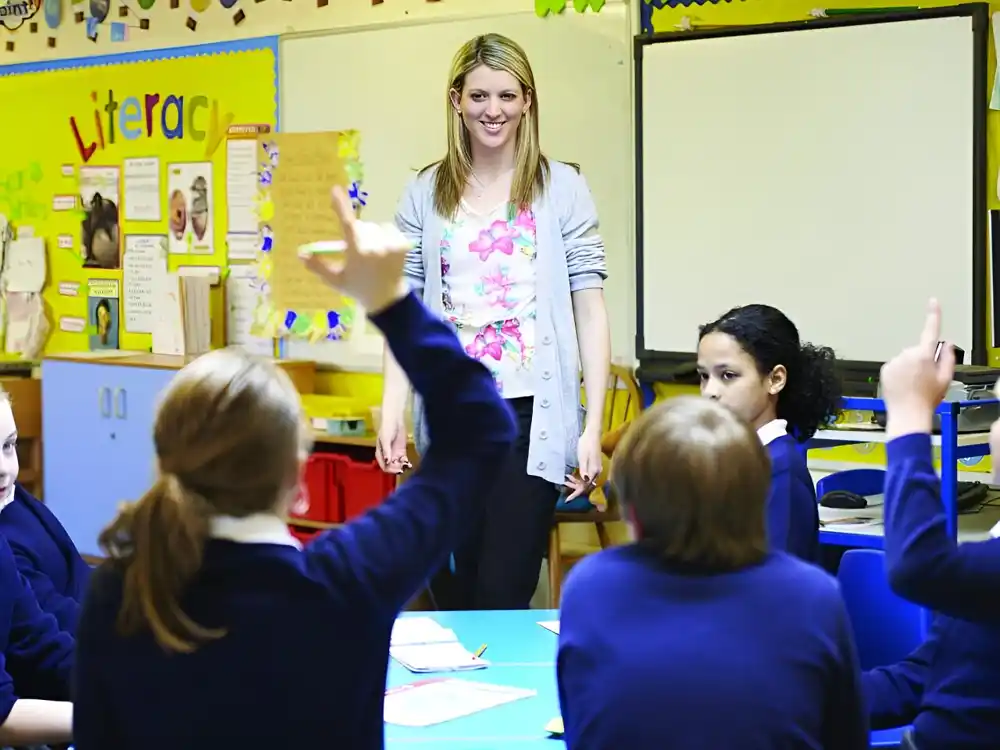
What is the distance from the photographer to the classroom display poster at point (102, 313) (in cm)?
557

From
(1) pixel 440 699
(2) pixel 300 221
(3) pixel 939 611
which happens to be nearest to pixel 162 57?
(2) pixel 300 221

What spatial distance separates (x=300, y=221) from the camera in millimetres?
4961

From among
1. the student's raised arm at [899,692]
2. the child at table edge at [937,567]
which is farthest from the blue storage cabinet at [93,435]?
the child at table edge at [937,567]

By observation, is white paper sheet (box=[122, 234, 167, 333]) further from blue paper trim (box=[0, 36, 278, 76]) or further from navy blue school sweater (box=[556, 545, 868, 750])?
navy blue school sweater (box=[556, 545, 868, 750])

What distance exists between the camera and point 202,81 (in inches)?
206

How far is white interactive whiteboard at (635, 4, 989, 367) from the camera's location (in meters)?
3.55

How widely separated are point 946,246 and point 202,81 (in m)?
2.96

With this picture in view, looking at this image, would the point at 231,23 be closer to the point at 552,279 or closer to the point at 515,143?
the point at 515,143

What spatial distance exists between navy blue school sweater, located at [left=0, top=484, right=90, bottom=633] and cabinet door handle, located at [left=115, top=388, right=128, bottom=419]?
10.4 feet

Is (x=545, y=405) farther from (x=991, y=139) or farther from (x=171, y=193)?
(x=171, y=193)

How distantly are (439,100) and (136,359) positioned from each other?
1.57 metres

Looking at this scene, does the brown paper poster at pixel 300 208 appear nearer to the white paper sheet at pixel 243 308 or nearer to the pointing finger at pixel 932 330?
the white paper sheet at pixel 243 308

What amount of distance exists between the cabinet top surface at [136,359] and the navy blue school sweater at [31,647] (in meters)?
3.06

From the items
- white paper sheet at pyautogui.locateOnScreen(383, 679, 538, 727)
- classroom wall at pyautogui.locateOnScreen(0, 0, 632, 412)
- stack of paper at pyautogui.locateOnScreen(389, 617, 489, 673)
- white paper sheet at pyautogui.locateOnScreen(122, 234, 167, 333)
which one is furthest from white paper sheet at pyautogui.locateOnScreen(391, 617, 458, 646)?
white paper sheet at pyautogui.locateOnScreen(122, 234, 167, 333)
